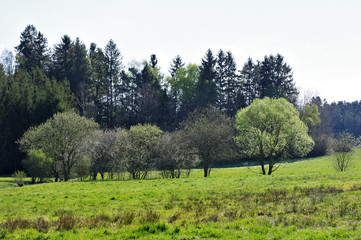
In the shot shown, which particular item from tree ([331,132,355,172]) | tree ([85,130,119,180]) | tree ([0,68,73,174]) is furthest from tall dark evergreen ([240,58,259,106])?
tree ([85,130,119,180])

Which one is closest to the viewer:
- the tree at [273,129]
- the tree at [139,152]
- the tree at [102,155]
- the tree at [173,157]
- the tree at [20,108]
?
the tree at [273,129]

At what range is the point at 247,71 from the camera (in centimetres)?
8931

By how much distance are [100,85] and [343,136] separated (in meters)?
66.1

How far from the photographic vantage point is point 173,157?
3791 cm

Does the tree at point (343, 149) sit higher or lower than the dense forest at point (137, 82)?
lower

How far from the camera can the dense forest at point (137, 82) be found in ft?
250

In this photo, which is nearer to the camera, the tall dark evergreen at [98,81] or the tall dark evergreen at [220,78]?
the tall dark evergreen at [98,81]

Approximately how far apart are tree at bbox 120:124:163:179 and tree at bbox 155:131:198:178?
1173 millimetres

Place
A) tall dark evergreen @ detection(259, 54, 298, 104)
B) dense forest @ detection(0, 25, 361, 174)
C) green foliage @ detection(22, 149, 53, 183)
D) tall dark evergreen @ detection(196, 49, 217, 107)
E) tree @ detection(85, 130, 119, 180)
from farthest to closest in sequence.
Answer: tall dark evergreen @ detection(259, 54, 298, 104) < tall dark evergreen @ detection(196, 49, 217, 107) < dense forest @ detection(0, 25, 361, 174) < green foliage @ detection(22, 149, 53, 183) < tree @ detection(85, 130, 119, 180)

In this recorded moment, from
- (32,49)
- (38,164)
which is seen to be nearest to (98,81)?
(32,49)

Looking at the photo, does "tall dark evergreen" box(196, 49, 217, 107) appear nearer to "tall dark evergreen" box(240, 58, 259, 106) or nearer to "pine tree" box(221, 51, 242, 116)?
"pine tree" box(221, 51, 242, 116)

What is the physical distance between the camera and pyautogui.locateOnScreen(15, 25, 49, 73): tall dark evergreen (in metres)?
80.5

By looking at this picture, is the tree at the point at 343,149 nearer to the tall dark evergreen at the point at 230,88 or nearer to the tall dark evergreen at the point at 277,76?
the tall dark evergreen at the point at 230,88

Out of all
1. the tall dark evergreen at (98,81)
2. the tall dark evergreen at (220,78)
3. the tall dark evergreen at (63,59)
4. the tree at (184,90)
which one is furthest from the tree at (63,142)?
the tall dark evergreen at (220,78)
